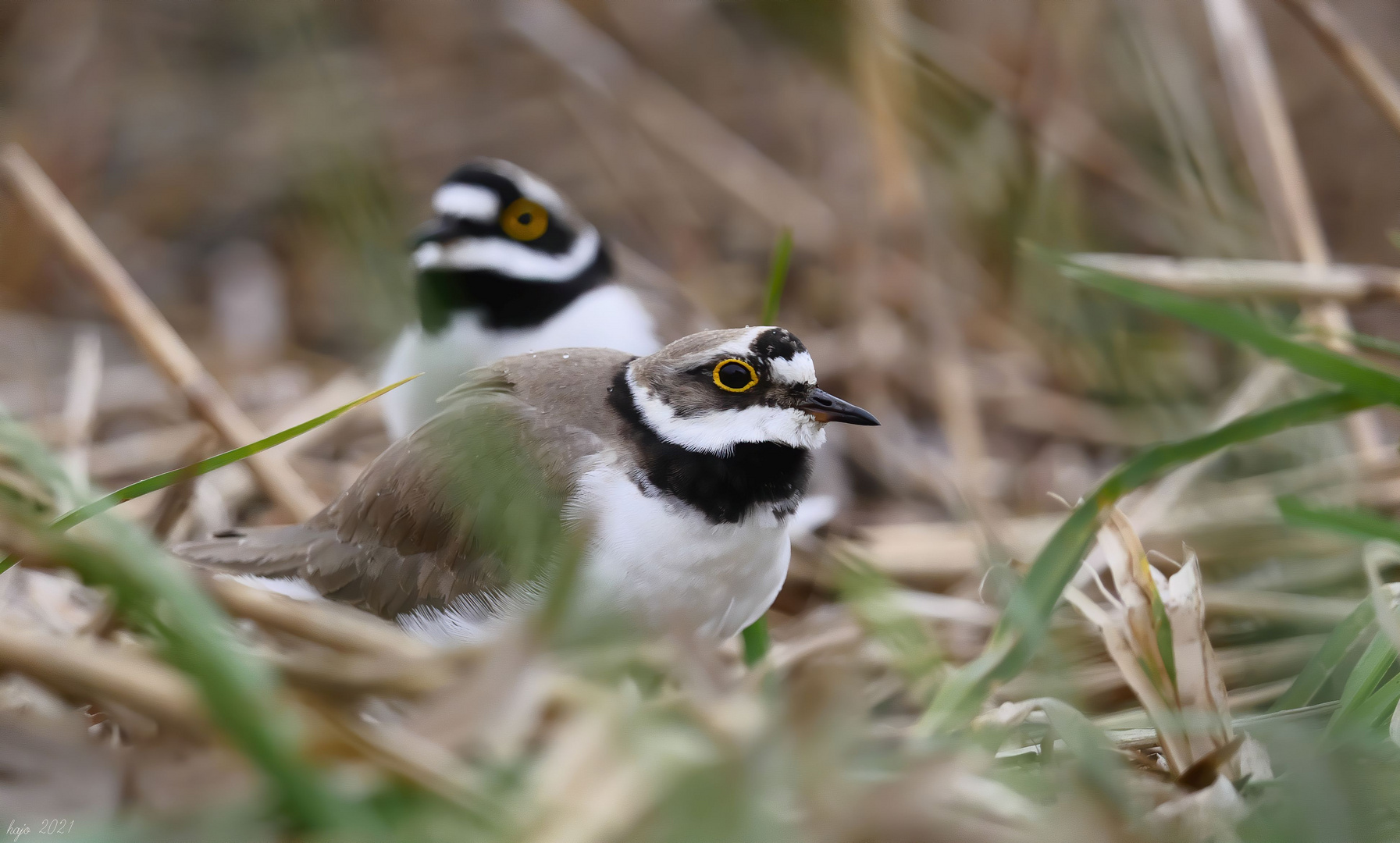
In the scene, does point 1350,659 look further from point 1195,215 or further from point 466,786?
point 1195,215

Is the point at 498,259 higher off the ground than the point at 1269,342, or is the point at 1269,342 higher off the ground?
the point at 1269,342

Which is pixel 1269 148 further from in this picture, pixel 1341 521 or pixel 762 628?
pixel 762 628

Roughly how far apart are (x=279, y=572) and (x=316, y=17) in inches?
58.2

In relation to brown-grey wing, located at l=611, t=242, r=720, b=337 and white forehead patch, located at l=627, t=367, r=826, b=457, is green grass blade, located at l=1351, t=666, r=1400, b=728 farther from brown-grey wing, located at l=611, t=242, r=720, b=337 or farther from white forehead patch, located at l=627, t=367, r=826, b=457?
brown-grey wing, located at l=611, t=242, r=720, b=337

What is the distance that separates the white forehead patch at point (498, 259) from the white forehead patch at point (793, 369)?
169 centimetres

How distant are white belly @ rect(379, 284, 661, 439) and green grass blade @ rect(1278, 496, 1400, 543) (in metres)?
2.17

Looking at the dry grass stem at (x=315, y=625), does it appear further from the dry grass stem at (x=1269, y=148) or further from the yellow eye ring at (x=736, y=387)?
the dry grass stem at (x=1269, y=148)

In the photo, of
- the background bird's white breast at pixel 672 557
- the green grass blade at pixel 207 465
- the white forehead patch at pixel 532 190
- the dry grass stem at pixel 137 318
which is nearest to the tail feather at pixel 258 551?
the dry grass stem at pixel 137 318

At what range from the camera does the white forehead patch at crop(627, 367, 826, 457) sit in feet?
7.34

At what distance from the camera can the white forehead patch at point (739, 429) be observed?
2.24 meters

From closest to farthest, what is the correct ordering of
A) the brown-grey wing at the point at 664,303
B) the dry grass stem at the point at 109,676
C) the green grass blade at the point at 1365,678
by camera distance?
the dry grass stem at the point at 109,676 < the green grass blade at the point at 1365,678 < the brown-grey wing at the point at 664,303

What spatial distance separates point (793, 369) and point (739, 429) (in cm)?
16

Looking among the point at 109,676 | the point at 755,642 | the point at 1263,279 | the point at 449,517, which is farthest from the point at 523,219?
the point at 109,676

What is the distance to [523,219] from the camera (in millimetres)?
3732
